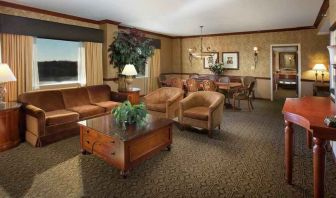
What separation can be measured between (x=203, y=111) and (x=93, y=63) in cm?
332

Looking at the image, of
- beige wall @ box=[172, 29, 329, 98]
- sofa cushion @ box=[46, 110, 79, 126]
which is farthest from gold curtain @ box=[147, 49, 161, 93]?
sofa cushion @ box=[46, 110, 79, 126]

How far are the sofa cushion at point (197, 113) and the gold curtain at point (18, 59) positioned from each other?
3366mm

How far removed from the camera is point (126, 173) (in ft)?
8.83

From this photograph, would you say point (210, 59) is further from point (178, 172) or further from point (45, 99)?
point (178, 172)

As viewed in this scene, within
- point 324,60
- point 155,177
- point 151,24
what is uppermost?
point 151,24

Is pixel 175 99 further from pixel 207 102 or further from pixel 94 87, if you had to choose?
pixel 94 87

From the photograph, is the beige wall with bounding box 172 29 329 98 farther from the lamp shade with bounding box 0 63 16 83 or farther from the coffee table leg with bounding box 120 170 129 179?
the lamp shade with bounding box 0 63 16 83

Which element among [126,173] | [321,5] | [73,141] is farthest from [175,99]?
[321,5]

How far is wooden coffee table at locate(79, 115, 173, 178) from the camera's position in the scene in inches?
107

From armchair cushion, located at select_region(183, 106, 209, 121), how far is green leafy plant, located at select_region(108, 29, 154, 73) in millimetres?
2837

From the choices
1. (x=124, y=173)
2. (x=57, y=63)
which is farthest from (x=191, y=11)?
(x=124, y=173)

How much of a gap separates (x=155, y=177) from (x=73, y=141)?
6.41 feet

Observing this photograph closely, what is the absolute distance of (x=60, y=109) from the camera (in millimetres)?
4617

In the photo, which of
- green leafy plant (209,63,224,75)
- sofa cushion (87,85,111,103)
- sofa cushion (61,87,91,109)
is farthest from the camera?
green leafy plant (209,63,224,75)
